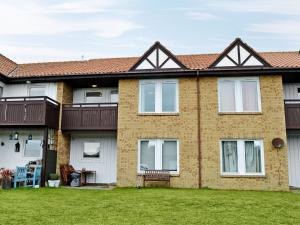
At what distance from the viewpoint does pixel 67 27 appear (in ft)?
61.4

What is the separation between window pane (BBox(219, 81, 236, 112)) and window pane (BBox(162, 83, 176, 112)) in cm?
240

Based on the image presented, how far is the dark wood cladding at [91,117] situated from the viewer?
54.5 feet

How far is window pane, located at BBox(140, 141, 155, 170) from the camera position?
51.8 feet

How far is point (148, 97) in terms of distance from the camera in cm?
1652

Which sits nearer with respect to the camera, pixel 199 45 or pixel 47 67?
pixel 47 67

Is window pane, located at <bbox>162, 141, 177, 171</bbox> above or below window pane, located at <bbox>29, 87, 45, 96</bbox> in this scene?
below

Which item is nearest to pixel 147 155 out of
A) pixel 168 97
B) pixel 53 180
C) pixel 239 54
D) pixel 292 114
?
pixel 168 97

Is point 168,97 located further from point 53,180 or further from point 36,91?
point 36,91

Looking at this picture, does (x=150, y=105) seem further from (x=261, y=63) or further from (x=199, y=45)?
(x=199, y=45)

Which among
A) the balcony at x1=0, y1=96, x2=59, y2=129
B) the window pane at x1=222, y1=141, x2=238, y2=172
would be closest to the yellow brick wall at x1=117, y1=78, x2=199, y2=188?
the window pane at x1=222, y1=141, x2=238, y2=172

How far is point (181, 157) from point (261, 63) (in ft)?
20.4

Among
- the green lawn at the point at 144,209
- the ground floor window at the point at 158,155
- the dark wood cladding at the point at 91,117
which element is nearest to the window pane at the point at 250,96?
the ground floor window at the point at 158,155

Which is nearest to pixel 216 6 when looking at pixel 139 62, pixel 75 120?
pixel 139 62

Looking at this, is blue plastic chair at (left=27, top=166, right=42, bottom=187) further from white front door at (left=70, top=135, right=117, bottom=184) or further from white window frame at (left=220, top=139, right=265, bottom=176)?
white window frame at (left=220, top=139, right=265, bottom=176)
